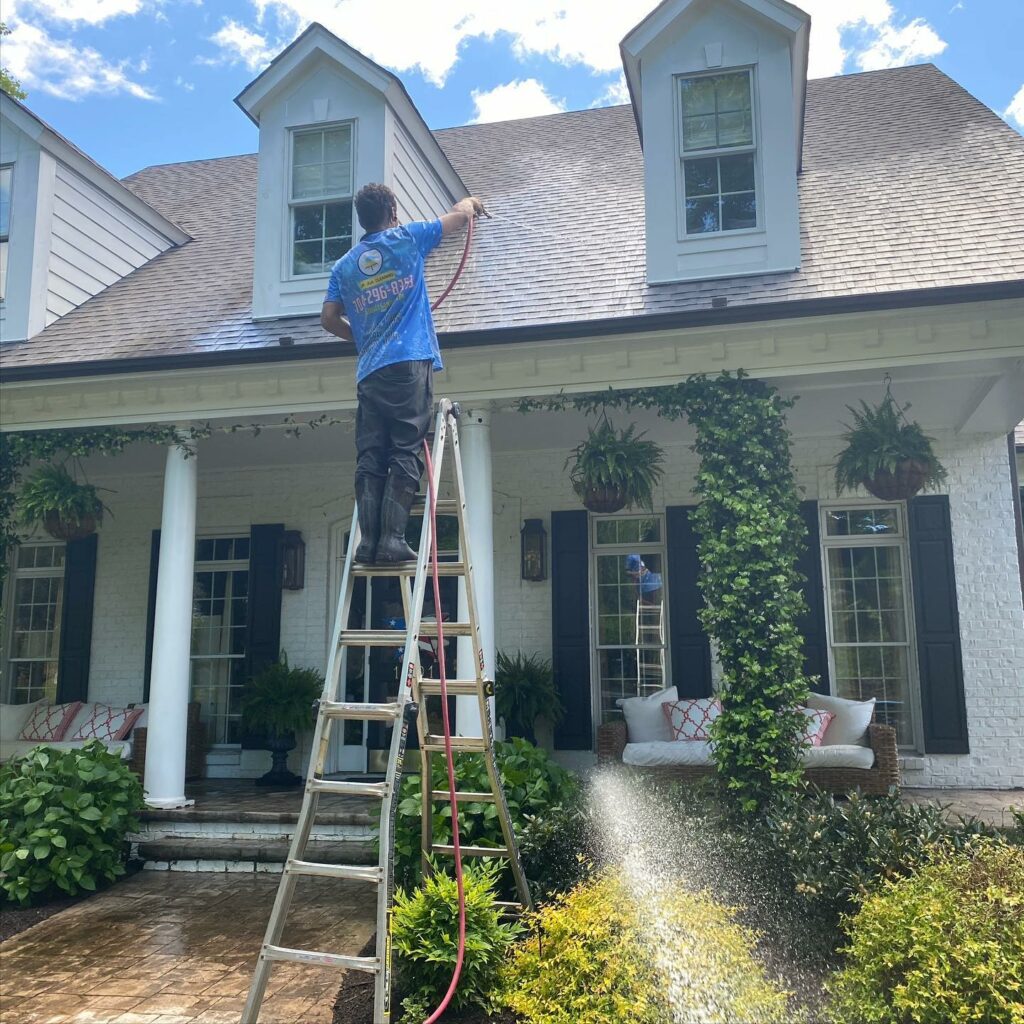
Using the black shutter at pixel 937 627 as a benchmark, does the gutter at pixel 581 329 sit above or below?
above

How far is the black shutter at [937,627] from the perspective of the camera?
7828mm

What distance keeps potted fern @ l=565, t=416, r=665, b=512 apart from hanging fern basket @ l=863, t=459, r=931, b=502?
152 centimetres

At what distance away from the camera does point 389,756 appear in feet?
10.5

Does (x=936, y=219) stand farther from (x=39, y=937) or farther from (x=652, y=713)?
(x=39, y=937)

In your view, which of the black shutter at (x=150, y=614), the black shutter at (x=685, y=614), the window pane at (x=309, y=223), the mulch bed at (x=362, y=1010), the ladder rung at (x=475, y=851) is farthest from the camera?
the black shutter at (x=150, y=614)

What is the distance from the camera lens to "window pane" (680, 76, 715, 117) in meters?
7.26

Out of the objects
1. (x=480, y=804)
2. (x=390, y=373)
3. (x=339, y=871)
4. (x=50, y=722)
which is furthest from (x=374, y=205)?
(x=50, y=722)

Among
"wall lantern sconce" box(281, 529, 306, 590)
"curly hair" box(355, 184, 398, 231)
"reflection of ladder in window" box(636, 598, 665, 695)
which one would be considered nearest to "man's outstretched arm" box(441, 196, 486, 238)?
"curly hair" box(355, 184, 398, 231)

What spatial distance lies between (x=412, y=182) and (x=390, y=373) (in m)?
5.13

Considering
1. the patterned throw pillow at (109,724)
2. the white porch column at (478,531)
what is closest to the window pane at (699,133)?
the white porch column at (478,531)

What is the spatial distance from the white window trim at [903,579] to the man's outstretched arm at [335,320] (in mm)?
5496

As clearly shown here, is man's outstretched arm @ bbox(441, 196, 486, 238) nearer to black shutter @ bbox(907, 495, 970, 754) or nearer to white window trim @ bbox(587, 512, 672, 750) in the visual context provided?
white window trim @ bbox(587, 512, 672, 750)

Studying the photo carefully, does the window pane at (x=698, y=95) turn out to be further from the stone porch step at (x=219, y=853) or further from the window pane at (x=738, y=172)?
the stone porch step at (x=219, y=853)

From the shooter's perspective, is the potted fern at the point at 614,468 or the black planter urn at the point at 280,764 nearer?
the potted fern at the point at 614,468
